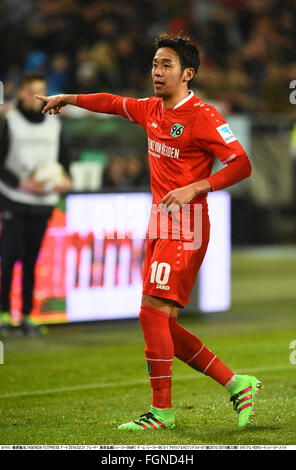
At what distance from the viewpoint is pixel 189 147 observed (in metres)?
5.08

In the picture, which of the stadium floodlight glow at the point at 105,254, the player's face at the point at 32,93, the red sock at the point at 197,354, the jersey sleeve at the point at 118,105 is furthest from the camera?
the stadium floodlight glow at the point at 105,254

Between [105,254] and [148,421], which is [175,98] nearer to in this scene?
[148,421]

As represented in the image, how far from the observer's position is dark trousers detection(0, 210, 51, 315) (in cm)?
883

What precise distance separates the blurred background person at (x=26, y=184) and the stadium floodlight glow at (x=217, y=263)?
1845 millimetres

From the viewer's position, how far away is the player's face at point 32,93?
8.54 m

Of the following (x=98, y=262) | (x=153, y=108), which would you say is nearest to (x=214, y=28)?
(x=98, y=262)

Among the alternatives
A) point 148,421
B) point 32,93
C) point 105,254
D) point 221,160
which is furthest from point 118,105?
point 105,254

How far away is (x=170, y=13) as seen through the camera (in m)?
18.4

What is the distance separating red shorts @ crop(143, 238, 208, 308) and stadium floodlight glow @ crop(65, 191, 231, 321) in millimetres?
4138

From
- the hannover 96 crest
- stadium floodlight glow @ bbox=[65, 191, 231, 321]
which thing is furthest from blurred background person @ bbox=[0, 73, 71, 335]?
the hannover 96 crest

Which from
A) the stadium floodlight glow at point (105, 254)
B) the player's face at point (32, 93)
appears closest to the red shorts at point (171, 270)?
the player's face at point (32, 93)

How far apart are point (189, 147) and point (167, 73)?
0.42 metres

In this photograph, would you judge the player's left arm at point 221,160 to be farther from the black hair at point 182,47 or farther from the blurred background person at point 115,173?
the blurred background person at point 115,173

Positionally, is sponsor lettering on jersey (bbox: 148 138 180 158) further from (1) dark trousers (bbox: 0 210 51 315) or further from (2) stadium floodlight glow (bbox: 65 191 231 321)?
(2) stadium floodlight glow (bbox: 65 191 231 321)
